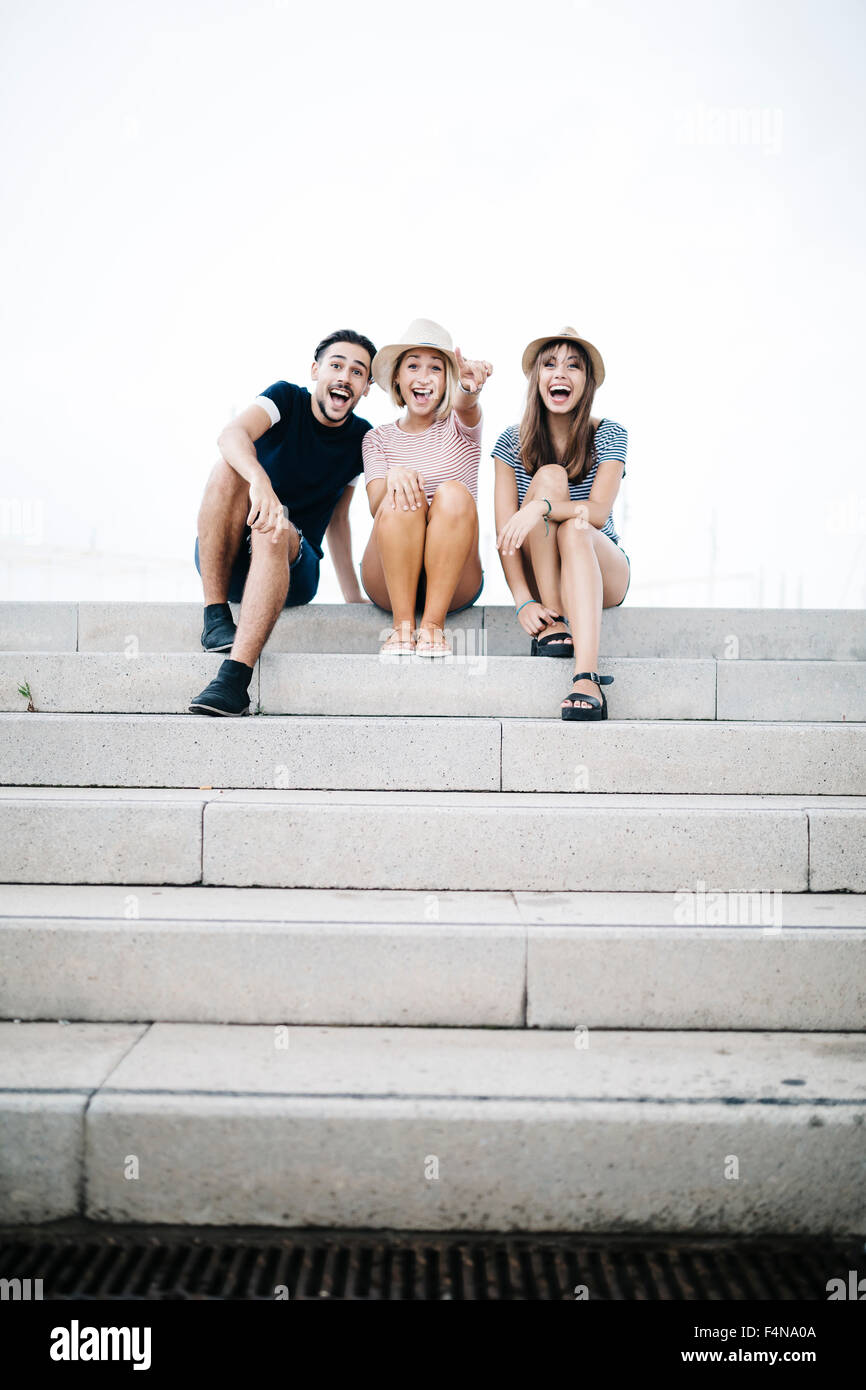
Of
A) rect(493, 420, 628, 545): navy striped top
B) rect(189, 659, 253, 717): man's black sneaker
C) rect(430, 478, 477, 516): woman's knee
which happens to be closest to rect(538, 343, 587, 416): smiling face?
rect(493, 420, 628, 545): navy striped top

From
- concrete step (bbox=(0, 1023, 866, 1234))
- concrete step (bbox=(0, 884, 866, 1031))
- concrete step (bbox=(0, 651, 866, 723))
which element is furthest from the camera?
concrete step (bbox=(0, 651, 866, 723))

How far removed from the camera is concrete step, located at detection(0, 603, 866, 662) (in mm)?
3520

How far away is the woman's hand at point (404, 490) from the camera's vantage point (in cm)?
295

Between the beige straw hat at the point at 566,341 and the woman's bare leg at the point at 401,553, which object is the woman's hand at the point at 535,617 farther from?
the beige straw hat at the point at 566,341

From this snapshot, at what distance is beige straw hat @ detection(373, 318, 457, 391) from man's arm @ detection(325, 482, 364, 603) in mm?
605

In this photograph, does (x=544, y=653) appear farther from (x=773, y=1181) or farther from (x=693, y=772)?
(x=773, y=1181)

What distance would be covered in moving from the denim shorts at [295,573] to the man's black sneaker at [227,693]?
58 centimetres

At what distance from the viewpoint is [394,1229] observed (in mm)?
1468

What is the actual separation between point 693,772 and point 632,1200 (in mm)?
1293

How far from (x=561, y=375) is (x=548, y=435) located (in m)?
0.25

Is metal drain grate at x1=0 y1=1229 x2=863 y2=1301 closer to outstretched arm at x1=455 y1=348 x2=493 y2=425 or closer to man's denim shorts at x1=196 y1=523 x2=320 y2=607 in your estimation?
man's denim shorts at x1=196 y1=523 x2=320 y2=607

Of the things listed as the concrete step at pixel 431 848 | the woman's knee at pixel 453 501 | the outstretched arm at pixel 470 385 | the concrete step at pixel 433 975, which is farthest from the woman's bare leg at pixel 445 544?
the concrete step at pixel 433 975

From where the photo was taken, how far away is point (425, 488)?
3297 mm
